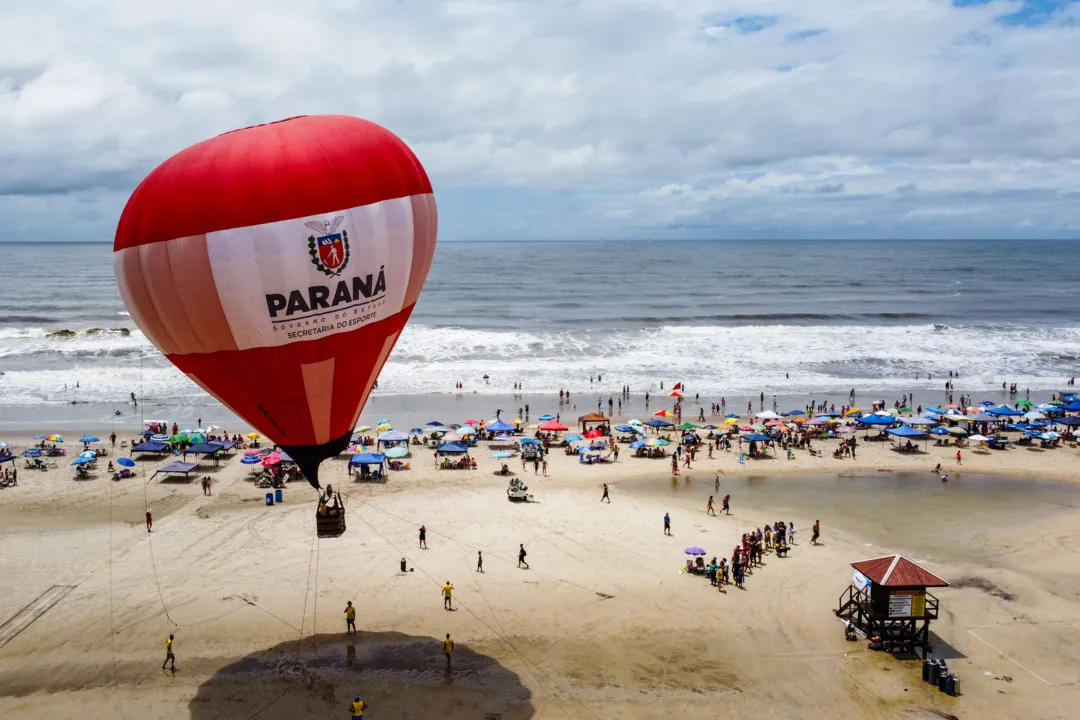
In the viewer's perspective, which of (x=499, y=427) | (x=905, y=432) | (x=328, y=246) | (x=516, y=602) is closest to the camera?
(x=328, y=246)

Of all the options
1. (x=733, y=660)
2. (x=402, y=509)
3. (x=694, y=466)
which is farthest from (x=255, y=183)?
(x=694, y=466)

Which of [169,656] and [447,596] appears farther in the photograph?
[447,596]

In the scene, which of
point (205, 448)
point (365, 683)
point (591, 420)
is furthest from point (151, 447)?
point (365, 683)

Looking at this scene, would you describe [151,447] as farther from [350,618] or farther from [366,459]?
[350,618]

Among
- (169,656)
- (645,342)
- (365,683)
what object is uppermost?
(645,342)

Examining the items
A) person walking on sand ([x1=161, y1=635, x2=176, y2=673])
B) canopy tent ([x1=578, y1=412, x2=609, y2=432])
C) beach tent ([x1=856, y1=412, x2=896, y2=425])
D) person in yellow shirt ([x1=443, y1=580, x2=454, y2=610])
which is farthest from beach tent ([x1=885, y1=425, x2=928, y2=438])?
person walking on sand ([x1=161, y1=635, x2=176, y2=673])
